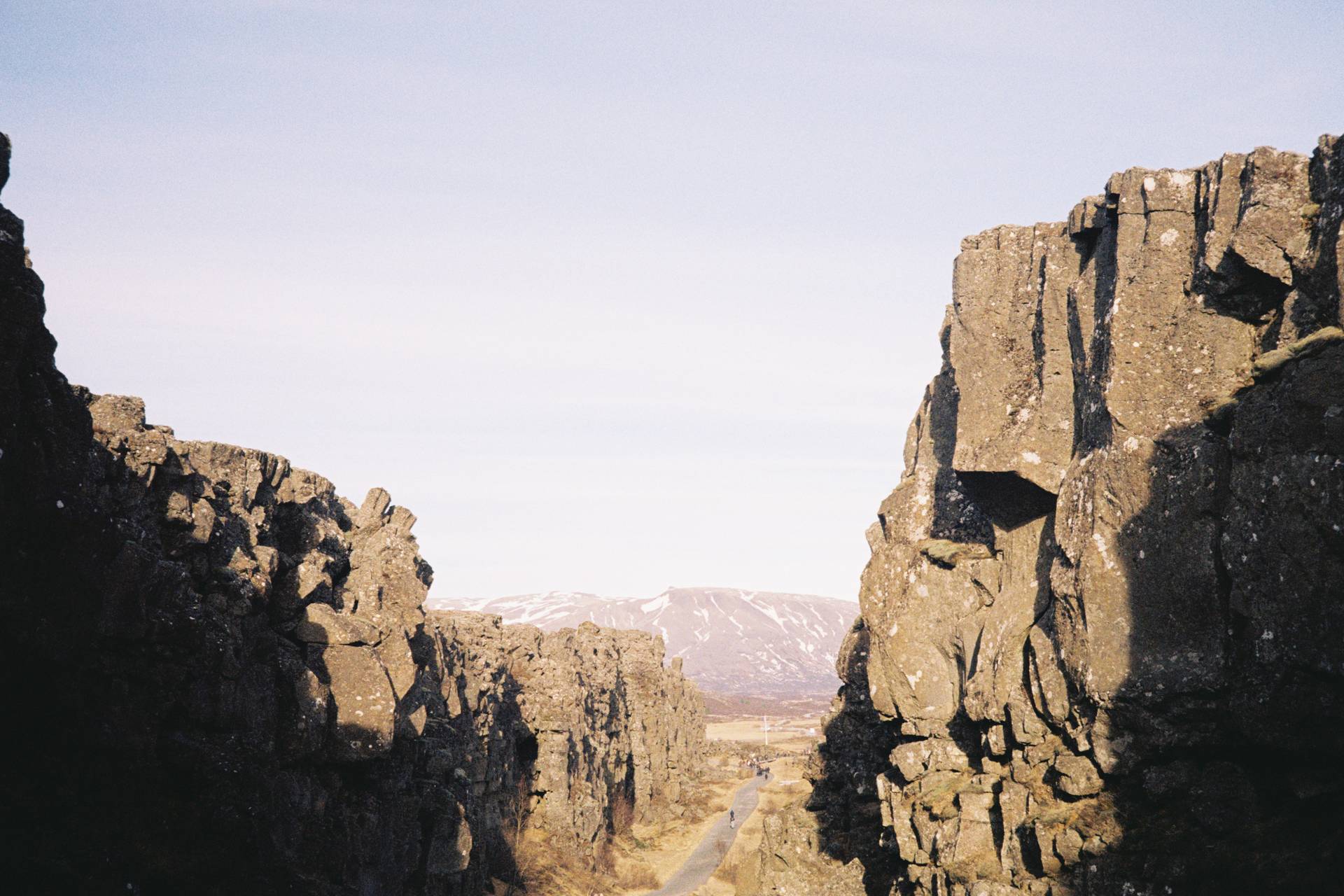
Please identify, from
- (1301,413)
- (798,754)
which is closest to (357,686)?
(1301,413)

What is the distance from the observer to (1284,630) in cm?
1642

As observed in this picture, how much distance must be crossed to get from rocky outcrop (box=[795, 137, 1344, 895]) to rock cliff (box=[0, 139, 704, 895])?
13235mm

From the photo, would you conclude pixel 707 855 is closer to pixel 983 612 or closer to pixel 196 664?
pixel 983 612

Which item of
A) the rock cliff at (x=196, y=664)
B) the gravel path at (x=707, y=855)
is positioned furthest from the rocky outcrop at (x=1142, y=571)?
the gravel path at (x=707, y=855)

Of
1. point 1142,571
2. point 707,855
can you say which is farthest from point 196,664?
point 707,855

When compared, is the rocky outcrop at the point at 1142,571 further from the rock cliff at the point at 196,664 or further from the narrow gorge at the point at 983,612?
the rock cliff at the point at 196,664

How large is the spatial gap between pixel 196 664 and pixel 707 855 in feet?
202

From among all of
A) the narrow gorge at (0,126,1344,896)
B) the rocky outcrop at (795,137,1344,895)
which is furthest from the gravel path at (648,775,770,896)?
the rocky outcrop at (795,137,1344,895)

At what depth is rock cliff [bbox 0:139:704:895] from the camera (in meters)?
14.0

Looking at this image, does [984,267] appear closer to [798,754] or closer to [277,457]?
[277,457]

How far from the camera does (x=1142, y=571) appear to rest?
19953mm

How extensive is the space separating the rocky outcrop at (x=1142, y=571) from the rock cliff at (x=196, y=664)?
13235mm

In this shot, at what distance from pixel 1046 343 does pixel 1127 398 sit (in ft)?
19.1

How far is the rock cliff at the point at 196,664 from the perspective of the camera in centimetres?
1403
